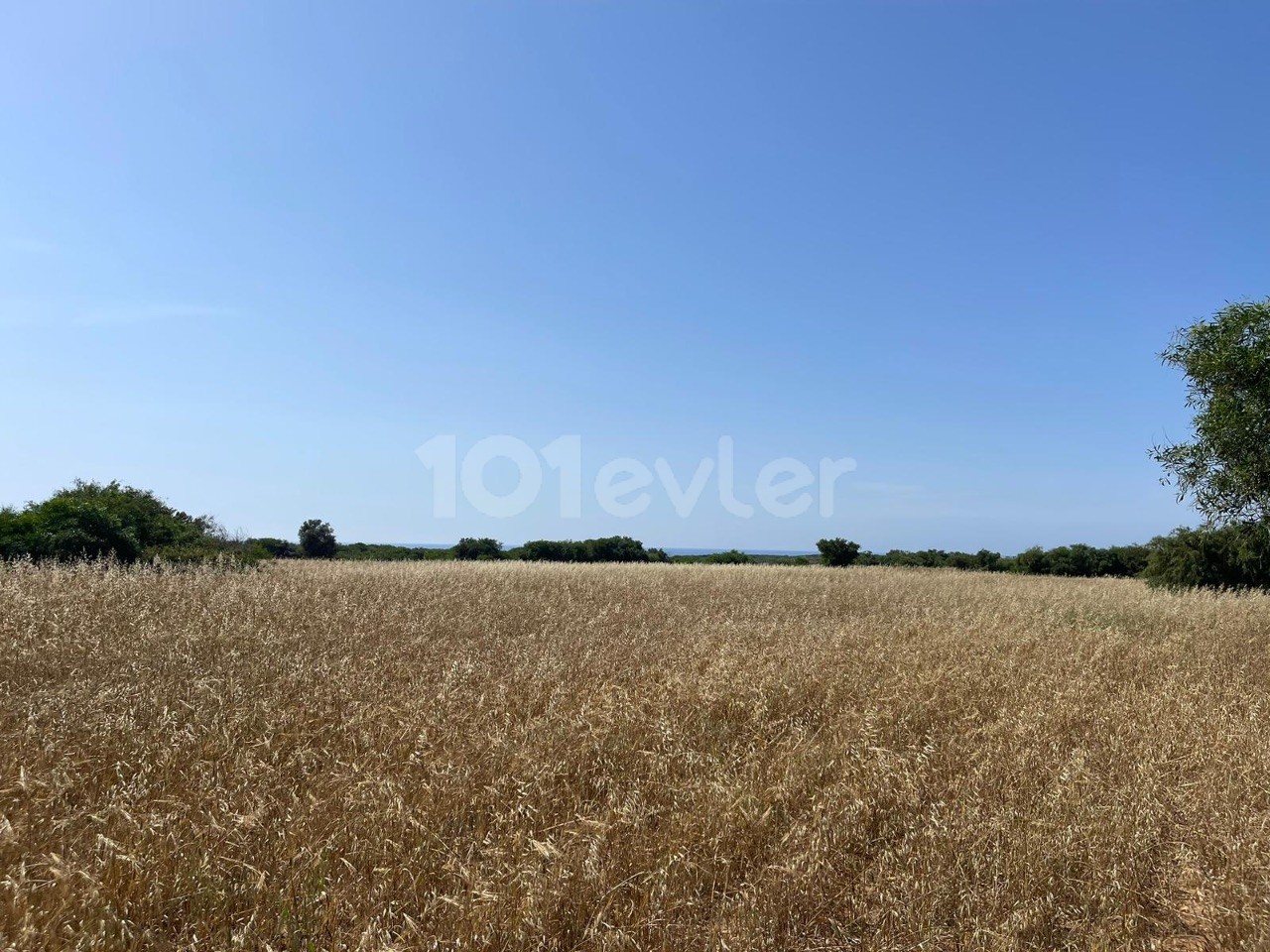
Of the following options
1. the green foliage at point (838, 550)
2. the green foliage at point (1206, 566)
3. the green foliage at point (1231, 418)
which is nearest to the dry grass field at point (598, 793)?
the green foliage at point (1231, 418)

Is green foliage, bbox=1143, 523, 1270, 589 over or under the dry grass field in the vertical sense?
over

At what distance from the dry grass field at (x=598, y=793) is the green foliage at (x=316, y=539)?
3426 centimetres

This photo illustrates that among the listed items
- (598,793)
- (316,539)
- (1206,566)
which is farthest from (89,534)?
(1206,566)

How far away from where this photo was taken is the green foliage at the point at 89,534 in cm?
1683

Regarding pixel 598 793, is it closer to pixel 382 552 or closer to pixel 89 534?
pixel 89 534

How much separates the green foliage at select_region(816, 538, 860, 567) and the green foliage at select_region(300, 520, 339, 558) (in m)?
30.2

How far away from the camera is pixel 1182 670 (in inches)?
351

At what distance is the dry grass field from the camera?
3.34 meters

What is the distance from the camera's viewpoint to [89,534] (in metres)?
17.4

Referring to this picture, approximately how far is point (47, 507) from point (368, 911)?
67.8 feet

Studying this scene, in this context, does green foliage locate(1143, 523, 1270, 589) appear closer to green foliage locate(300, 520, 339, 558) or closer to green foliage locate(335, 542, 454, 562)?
green foliage locate(335, 542, 454, 562)

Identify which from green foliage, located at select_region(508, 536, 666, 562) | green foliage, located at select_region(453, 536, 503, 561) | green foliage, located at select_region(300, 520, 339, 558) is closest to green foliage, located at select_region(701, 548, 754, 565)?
green foliage, located at select_region(508, 536, 666, 562)

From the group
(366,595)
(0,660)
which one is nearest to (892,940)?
(0,660)

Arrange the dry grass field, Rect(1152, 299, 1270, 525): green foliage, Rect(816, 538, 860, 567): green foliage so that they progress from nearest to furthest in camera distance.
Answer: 1. the dry grass field
2. Rect(1152, 299, 1270, 525): green foliage
3. Rect(816, 538, 860, 567): green foliage
